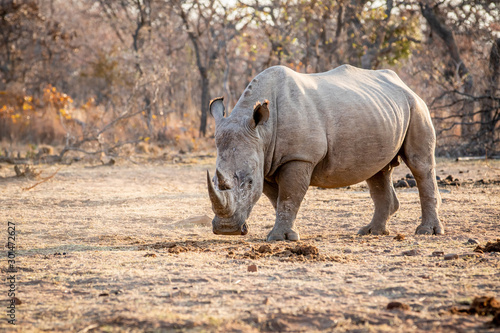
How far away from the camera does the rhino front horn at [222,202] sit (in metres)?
4.62

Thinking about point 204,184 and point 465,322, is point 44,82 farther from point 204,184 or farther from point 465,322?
point 465,322

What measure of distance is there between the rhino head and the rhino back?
0.27 m

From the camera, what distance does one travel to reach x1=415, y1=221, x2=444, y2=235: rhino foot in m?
5.89

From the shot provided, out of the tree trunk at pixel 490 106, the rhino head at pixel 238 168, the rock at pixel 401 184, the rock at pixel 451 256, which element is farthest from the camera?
the tree trunk at pixel 490 106

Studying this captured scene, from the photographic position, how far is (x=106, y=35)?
102 ft

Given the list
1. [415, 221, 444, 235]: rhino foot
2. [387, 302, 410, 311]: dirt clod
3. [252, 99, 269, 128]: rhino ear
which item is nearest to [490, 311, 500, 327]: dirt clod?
[387, 302, 410, 311]: dirt clod

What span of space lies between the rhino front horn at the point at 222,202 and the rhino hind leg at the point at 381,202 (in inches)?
72.3

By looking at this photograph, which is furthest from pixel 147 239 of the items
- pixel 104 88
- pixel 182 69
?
pixel 182 69

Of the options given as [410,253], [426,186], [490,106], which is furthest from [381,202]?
[490,106]

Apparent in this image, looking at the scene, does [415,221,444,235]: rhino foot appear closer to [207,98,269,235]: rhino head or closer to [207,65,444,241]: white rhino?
[207,65,444,241]: white rhino

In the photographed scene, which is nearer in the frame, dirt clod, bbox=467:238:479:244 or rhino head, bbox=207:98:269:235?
rhino head, bbox=207:98:269:235

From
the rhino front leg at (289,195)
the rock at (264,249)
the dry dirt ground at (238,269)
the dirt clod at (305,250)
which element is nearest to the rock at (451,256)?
the dry dirt ground at (238,269)

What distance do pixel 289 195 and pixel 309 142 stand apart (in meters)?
0.49

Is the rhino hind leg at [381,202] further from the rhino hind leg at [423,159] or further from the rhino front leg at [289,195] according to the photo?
the rhino front leg at [289,195]
